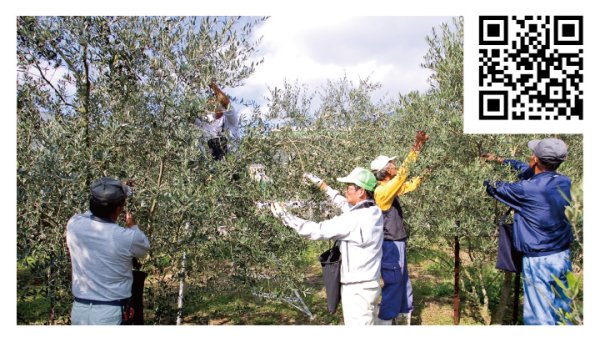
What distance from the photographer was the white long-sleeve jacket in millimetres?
3777

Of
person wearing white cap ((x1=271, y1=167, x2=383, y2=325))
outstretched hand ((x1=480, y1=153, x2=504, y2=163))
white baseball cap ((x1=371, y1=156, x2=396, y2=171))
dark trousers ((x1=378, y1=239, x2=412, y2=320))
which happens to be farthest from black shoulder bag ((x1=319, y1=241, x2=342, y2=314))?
outstretched hand ((x1=480, y1=153, x2=504, y2=163))

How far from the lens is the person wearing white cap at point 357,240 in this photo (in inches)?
149

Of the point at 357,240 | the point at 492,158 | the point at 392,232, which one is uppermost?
the point at 492,158

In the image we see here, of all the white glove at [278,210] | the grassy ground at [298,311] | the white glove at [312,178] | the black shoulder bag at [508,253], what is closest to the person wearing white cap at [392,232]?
the white glove at [312,178]

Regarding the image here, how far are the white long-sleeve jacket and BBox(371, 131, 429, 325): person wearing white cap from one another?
109 centimetres

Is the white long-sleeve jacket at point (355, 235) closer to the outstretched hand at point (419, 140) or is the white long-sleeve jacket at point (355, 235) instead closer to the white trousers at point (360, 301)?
the white trousers at point (360, 301)

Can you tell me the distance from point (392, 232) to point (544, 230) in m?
1.65

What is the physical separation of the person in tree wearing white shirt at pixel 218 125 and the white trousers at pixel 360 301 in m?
1.93

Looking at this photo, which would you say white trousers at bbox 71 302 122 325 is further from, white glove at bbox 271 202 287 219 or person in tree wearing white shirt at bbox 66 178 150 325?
white glove at bbox 271 202 287 219

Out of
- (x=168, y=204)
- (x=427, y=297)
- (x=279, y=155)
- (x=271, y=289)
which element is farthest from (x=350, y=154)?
(x=427, y=297)

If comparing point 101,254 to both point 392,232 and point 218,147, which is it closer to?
point 218,147

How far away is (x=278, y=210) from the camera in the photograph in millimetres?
4137

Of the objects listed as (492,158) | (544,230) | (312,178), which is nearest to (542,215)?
(544,230)

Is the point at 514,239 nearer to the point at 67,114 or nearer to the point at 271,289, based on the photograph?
the point at 271,289
